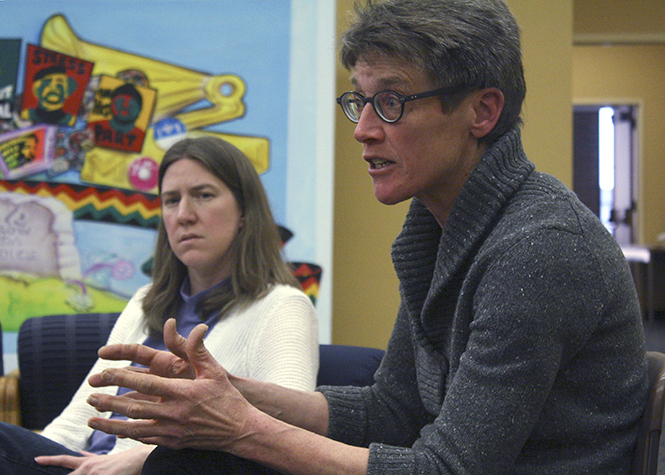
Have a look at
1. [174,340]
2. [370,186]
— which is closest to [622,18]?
[370,186]

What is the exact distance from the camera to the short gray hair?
110 centimetres

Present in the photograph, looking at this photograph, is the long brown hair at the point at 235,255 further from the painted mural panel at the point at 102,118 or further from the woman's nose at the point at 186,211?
the painted mural panel at the point at 102,118

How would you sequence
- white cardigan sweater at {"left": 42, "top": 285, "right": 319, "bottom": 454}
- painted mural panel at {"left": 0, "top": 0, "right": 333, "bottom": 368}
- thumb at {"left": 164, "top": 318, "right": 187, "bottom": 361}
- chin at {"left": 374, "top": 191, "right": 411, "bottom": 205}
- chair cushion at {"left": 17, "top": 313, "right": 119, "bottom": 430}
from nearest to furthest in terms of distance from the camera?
1. thumb at {"left": 164, "top": 318, "right": 187, "bottom": 361}
2. chin at {"left": 374, "top": 191, "right": 411, "bottom": 205}
3. white cardigan sweater at {"left": 42, "top": 285, "right": 319, "bottom": 454}
4. chair cushion at {"left": 17, "top": 313, "right": 119, "bottom": 430}
5. painted mural panel at {"left": 0, "top": 0, "right": 333, "bottom": 368}

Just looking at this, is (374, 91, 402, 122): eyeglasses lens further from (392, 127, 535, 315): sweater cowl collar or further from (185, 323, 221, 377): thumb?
(185, 323, 221, 377): thumb

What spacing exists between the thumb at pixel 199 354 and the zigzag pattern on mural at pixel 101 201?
2.25 m

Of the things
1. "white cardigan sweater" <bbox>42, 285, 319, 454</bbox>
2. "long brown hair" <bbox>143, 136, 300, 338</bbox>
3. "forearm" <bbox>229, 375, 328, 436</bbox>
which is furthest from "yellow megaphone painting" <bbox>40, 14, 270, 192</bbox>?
"forearm" <bbox>229, 375, 328, 436</bbox>

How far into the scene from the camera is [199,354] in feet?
3.43

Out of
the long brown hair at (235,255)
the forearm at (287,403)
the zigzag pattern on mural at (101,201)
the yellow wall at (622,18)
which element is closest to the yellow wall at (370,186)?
the zigzag pattern on mural at (101,201)

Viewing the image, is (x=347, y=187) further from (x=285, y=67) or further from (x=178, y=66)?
(x=178, y=66)

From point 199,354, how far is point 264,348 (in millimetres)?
766

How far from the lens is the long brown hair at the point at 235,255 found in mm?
1974

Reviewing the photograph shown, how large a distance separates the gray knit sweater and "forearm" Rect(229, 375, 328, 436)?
0.24 meters

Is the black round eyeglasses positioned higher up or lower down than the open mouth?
higher up

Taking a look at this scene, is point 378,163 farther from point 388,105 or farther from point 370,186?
point 370,186
